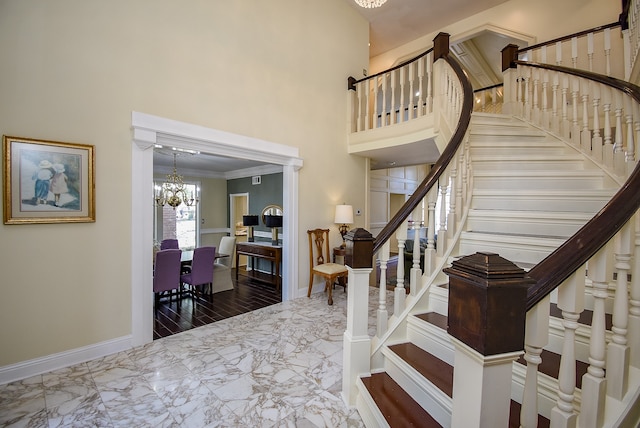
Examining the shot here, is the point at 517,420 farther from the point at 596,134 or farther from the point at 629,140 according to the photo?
the point at 596,134

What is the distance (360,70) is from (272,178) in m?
2.90

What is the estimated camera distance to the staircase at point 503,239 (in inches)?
54.9

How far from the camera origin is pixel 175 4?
2924 millimetres

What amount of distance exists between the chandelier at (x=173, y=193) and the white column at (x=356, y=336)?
502 cm

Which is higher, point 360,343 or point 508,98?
point 508,98

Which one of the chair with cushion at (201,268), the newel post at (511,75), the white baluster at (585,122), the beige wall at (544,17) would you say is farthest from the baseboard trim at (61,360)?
the beige wall at (544,17)

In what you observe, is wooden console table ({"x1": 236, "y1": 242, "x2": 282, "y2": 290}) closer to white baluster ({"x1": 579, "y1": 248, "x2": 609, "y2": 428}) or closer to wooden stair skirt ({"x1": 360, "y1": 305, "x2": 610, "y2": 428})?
wooden stair skirt ({"x1": 360, "y1": 305, "x2": 610, "y2": 428})

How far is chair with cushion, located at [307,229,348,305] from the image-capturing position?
397 cm

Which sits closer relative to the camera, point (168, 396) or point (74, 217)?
point (168, 396)

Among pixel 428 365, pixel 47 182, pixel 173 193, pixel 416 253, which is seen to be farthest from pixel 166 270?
pixel 428 365

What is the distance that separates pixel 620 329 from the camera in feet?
3.10

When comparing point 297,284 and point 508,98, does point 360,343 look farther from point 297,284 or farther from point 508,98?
point 508,98

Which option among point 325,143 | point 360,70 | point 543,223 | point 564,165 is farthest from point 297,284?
point 360,70

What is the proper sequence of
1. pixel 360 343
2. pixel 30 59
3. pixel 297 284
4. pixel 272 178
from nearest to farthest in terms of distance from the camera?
pixel 360 343, pixel 30 59, pixel 297 284, pixel 272 178
